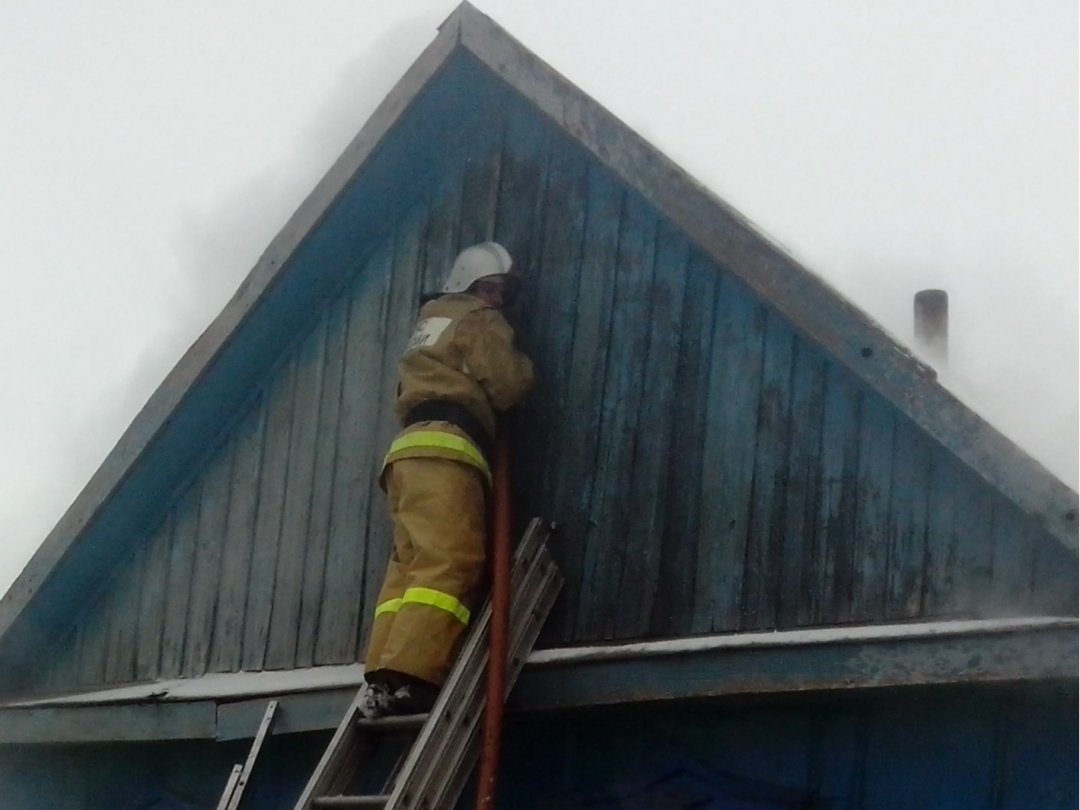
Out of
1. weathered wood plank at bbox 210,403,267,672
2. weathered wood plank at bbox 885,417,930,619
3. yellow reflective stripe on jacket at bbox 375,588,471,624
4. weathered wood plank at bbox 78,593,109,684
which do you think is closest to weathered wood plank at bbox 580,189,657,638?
yellow reflective stripe on jacket at bbox 375,588,471,624

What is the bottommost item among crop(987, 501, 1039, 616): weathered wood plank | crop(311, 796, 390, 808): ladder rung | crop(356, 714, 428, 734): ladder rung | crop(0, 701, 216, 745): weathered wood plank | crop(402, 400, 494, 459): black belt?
crop(311, 796, 390, 808): ladder rung

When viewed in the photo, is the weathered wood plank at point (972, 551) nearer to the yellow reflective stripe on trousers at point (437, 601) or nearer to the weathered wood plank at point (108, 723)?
the yellow reflective stripe on trousers at point (437, 601)

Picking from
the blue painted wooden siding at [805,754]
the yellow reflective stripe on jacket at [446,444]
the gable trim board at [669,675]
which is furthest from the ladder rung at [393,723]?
the yellow reflective stripe on jacket at [446,444]

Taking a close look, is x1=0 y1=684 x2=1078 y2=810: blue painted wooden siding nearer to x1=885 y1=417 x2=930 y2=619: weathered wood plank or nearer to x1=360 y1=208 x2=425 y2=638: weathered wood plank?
x1=885 y1=417 x2=930 y2=619: weathered wood plank

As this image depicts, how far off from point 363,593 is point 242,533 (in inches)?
29.1

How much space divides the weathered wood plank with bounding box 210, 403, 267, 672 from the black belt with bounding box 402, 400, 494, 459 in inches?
49.1

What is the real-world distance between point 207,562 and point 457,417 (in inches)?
63.8

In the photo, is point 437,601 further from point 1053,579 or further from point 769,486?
point 1053,579

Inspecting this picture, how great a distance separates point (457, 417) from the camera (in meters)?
4.68

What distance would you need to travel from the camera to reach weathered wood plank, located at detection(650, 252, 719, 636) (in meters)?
4.42

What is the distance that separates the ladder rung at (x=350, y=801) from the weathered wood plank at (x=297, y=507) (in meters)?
1.17

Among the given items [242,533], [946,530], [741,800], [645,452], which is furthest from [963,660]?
[242,533]

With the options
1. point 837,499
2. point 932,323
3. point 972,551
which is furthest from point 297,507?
point 932,323

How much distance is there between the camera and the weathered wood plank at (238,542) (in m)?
5.55
